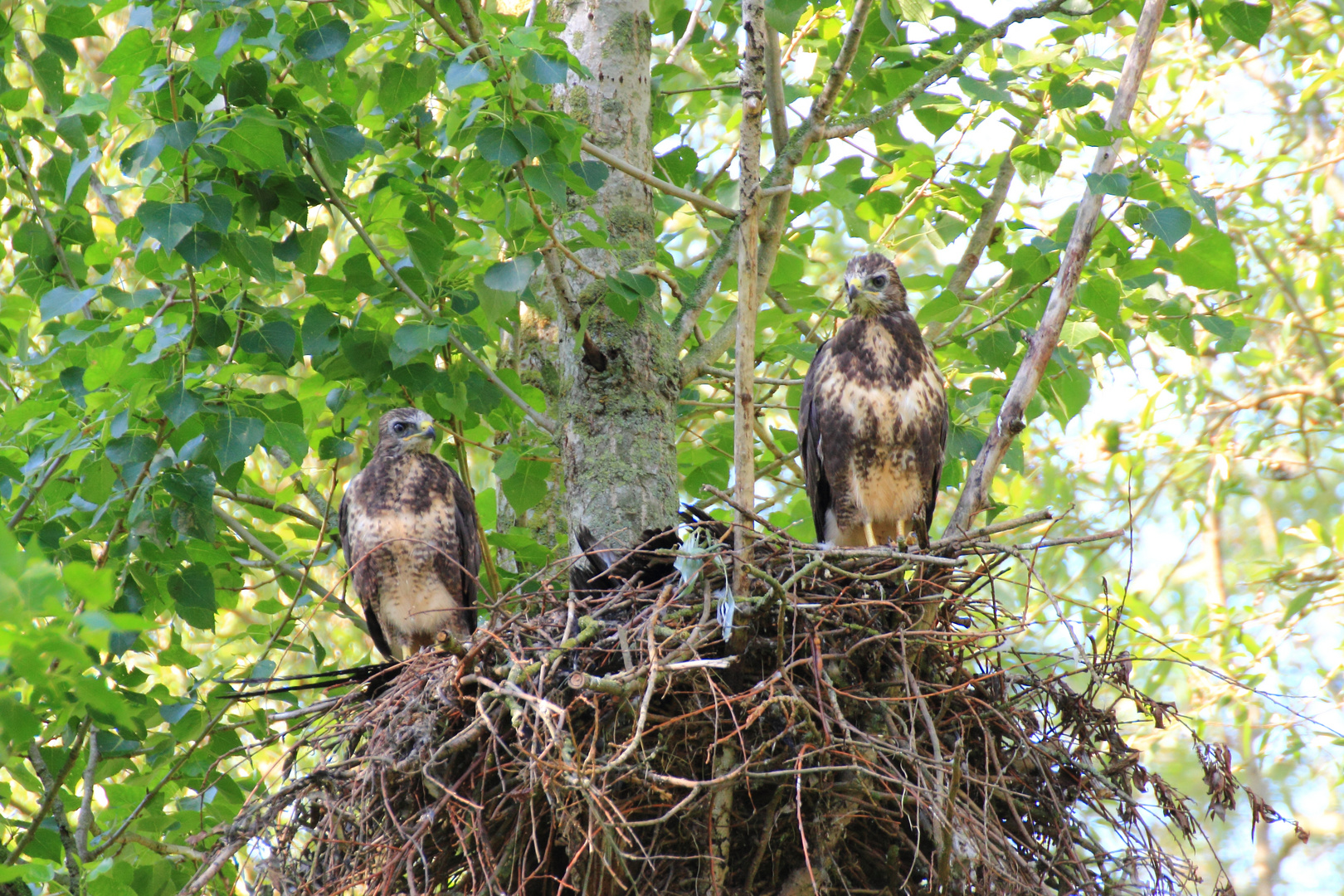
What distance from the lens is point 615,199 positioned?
4523 millimetres

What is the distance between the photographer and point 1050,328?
320 centimetres

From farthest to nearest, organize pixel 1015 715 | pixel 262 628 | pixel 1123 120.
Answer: pixel 262 628, pixel 1123 120, pixel 1015 715

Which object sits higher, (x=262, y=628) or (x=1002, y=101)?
(x=1002, y=101)

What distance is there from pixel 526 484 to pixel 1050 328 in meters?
2.08

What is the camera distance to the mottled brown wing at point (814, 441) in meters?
4.40

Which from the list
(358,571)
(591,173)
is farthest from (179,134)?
(358,571)

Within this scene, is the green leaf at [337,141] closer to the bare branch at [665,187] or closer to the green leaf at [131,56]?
the green leaf at [131,56]

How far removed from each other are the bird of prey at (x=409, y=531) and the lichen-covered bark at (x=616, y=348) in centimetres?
85

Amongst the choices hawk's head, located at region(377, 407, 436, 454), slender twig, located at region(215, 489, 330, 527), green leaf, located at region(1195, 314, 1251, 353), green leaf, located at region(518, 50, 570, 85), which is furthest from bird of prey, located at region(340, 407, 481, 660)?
green leaf, located at region(1195, 314, 1251, 353)

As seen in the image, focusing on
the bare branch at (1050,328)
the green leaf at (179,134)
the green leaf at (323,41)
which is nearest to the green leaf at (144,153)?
the green leaf at (179,134)

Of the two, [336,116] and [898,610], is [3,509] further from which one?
[898,610]

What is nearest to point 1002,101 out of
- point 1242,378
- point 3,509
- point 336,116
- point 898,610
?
point 898,610

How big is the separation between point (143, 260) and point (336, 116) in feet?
2.63

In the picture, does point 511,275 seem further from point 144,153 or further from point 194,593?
point 194,593
